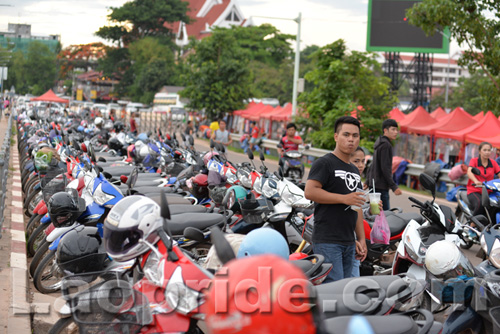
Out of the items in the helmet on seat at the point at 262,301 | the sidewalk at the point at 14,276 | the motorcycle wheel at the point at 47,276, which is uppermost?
the helmet on seat at the point at 262,301

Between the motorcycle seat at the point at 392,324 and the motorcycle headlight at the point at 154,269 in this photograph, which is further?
the motorcycle headlight at the point at 154,269

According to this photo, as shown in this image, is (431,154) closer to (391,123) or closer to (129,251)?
(391,123)

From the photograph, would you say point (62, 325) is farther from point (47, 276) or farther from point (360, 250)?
point (47, 276)

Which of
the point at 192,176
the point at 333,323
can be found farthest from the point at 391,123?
the point at 333,323

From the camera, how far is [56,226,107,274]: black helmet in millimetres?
5359

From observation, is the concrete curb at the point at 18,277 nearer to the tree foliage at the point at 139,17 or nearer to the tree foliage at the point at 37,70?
the tree foliage at the point at 139,17

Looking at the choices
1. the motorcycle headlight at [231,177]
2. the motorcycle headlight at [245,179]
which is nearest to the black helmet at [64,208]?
the motorcycle headlight at [245,179]

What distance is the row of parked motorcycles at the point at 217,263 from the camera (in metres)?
3.53

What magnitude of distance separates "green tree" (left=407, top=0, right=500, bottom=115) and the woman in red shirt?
7777 mm

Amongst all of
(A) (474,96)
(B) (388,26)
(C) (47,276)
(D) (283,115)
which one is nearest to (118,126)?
(C) (47,276)

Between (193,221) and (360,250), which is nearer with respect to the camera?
(360,250)

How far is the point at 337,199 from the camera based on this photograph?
486cm

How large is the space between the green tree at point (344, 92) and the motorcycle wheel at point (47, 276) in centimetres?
1703

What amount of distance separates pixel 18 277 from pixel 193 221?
6.11 feet
